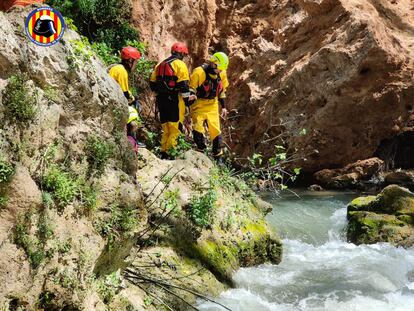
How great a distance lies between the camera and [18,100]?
3.02 meters

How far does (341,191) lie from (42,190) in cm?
1001

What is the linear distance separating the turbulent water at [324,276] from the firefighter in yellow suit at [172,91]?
7.32 ft

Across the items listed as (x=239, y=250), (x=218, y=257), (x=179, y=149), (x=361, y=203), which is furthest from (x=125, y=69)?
(x=361, y=203)

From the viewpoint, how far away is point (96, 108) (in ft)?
12.4

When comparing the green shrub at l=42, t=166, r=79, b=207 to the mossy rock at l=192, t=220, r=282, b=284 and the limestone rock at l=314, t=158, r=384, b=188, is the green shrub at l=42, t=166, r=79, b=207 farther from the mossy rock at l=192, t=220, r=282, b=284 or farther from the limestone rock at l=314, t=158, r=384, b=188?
the limestone rock at l=314, t=158, r=384, b=188

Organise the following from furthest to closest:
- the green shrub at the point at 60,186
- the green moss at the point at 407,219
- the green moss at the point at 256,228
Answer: the green moss at the point at 407,219 < the green moss at the point at 256,228 < the green shrub at the point at 60,186

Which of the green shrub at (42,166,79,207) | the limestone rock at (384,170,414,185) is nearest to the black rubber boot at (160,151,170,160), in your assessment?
the green shrub at (42,166,79,207)

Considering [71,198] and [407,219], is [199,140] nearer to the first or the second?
[407,219]

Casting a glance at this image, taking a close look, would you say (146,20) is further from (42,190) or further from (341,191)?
(42,190)

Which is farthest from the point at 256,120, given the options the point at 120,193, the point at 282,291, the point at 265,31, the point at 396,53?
Answer: the point at 120,193

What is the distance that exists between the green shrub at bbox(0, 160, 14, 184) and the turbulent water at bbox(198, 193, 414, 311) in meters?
2.47

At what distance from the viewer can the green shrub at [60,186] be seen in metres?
3.19

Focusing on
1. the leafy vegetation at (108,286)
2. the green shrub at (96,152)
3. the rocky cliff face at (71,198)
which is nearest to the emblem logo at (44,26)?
the rocky cliff face at (71,198)

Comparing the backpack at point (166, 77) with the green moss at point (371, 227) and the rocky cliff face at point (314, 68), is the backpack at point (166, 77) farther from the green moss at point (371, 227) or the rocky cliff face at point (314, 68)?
the rocky cliff face at point (314, 68)
